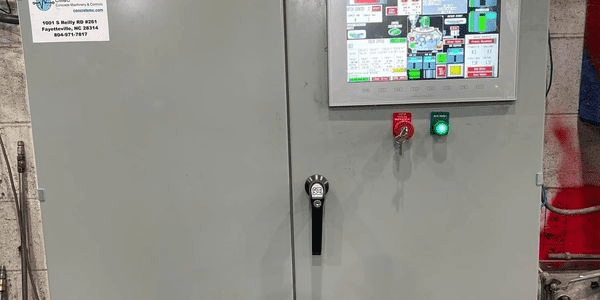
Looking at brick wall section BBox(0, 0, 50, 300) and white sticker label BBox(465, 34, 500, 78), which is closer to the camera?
white sticker label BBox(465, 34, 500, 78)

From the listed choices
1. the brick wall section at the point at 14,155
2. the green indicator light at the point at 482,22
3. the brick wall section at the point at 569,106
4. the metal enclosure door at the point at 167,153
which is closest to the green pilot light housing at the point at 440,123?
the green indicator light at the point at 482,22

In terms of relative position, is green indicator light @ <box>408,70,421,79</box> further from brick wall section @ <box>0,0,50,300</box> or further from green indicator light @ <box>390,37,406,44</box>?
brick wall section @ <box>0,0,50,300</box>

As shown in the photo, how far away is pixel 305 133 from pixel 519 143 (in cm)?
57

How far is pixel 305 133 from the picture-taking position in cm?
111

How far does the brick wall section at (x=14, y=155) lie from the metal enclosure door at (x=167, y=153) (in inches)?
28.1

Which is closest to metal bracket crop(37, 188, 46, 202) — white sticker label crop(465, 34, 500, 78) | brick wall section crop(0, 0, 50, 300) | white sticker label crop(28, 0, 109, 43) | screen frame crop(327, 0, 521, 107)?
white sticker label crop(28, 0, 109, 43)

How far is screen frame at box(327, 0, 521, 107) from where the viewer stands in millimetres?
1055

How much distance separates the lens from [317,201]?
1.08 meters

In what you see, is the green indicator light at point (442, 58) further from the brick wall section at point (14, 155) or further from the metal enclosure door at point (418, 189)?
the brick wall section at point (14, 155)

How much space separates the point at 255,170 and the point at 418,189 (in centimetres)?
44

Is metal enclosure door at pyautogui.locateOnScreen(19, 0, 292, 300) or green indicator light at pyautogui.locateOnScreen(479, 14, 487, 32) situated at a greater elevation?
green indicator light at pyautogui.locateOnScreen(479, 14, 487, 32)

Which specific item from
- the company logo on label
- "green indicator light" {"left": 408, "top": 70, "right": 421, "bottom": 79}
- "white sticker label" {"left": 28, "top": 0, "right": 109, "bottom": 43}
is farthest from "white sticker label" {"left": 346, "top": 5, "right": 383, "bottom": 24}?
the company logo on label

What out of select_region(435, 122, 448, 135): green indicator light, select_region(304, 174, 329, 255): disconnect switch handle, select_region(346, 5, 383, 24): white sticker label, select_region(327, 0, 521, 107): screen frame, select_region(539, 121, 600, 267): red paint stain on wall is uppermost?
select_region(346, 5, 383, 24): white sticker label

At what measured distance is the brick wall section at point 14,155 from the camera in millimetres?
1700
